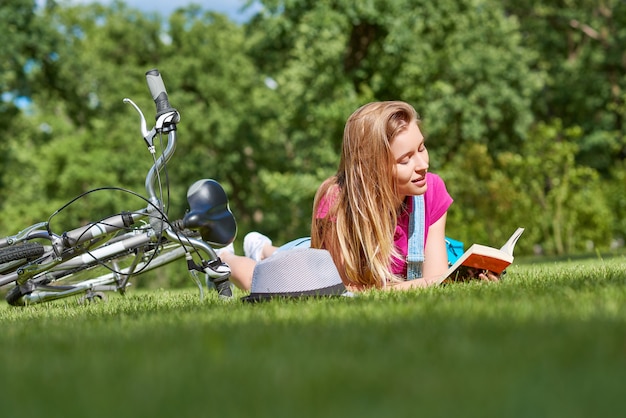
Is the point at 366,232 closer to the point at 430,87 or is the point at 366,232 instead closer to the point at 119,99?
the point at 430,87

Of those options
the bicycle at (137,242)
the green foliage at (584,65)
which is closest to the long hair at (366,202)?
the bicycle at (137,242)

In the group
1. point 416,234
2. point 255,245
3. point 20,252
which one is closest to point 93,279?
point 20,252

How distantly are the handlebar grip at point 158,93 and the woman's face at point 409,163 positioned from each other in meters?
1.42

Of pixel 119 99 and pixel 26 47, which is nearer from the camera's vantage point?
pixel 26 47

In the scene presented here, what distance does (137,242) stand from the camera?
5.22 meters

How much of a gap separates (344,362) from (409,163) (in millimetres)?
3069

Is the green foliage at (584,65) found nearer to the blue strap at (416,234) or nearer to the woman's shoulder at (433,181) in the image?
the woman's shoulder at (433,181)

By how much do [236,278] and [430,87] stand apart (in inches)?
672

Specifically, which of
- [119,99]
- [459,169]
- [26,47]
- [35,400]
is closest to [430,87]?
[459,169]

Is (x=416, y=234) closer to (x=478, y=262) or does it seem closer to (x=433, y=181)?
(x=433, y=181)

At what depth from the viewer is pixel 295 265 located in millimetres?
4078

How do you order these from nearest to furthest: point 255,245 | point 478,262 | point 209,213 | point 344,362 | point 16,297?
1. point 344,362
2. point 478,262
3. point 209,213
4. point 16,297
5. point 255,245

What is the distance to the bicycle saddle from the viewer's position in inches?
195

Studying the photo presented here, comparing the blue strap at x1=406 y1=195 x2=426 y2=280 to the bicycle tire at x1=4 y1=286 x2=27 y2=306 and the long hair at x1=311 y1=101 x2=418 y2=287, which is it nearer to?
the long hair at x1=311 y1=101 x2=418 y2=287
